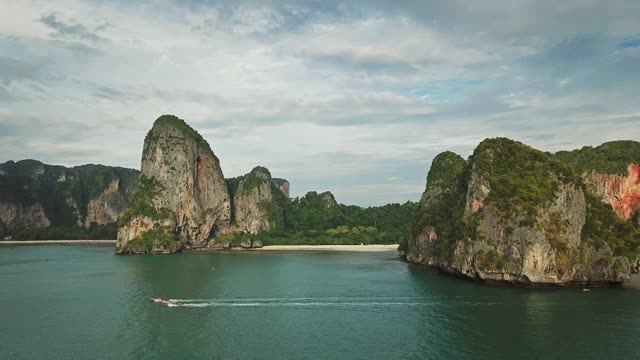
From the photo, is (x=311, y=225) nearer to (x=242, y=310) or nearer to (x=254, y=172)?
(x=254, y=172)

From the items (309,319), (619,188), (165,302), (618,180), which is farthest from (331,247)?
(309,319)

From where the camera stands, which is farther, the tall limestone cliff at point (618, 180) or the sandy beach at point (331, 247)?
the sandy beach at point (331, 247)

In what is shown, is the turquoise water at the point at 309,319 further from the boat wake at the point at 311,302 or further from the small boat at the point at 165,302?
the small boat at the point at 165,302

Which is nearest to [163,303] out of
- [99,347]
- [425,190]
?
[99,347]

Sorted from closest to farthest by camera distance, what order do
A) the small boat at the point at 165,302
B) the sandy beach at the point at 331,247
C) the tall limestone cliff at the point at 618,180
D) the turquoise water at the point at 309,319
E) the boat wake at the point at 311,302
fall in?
the turquoise water at the point at 309,319 → the boat wake at the point at 311,302 → the small boat at the point at 165,302 → the tall limestone cliff at the point at 618,180 → the sandy beach at the point at 331,247

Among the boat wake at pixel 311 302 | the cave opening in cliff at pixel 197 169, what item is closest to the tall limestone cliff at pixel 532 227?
the boat wake at pixel 311 302
